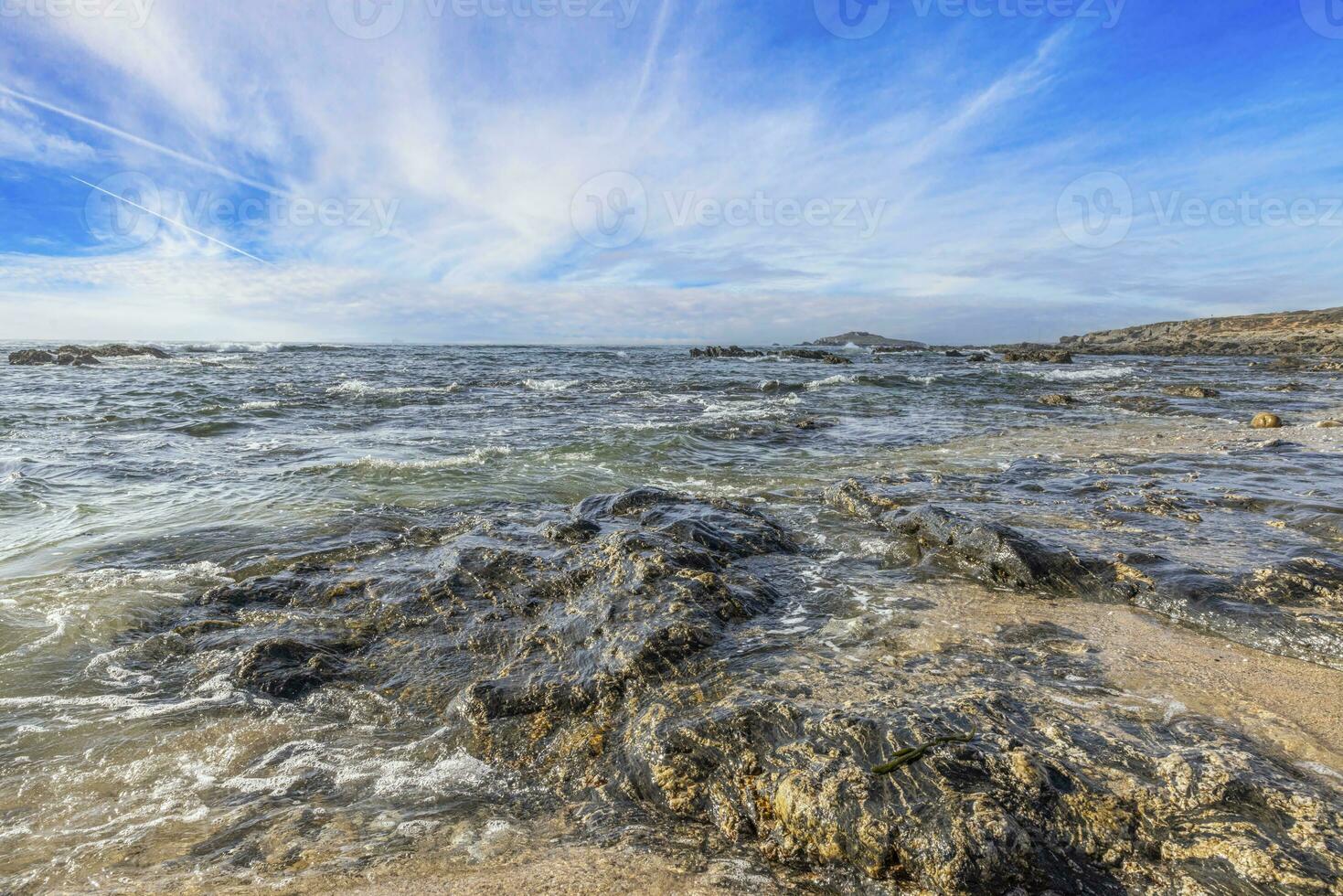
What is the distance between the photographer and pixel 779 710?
121 inches

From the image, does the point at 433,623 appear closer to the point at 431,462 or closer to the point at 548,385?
the point at 431,462

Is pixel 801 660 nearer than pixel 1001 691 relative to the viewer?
No

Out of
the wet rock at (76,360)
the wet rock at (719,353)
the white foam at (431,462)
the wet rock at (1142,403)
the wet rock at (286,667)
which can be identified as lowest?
the wet rock at (1142,403)

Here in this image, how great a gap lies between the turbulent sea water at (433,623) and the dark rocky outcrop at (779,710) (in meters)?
0.06

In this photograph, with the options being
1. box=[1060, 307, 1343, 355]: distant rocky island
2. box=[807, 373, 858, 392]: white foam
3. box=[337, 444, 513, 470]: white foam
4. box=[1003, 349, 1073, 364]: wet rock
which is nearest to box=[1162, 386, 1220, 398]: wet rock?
box=[807, 373, 858, 392]: white foam

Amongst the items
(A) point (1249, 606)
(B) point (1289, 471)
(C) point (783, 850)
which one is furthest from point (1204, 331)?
(C) point (783, 850)

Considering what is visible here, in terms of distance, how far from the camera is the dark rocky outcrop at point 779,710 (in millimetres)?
2281

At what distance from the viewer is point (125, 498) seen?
8.02 metres

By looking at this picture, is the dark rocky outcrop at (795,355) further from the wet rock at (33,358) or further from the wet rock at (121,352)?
the wet rock at (33,358)

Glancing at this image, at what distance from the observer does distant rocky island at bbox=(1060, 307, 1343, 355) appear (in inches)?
1794

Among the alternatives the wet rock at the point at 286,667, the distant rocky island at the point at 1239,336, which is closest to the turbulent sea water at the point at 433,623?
the wet rock at the point at 286,667

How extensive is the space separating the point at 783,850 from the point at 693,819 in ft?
1.38

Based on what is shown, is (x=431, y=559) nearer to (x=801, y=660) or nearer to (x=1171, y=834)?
(x=801, y=660)

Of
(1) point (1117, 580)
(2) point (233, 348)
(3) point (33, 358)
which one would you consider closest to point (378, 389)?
(1) point (1117, 580)
